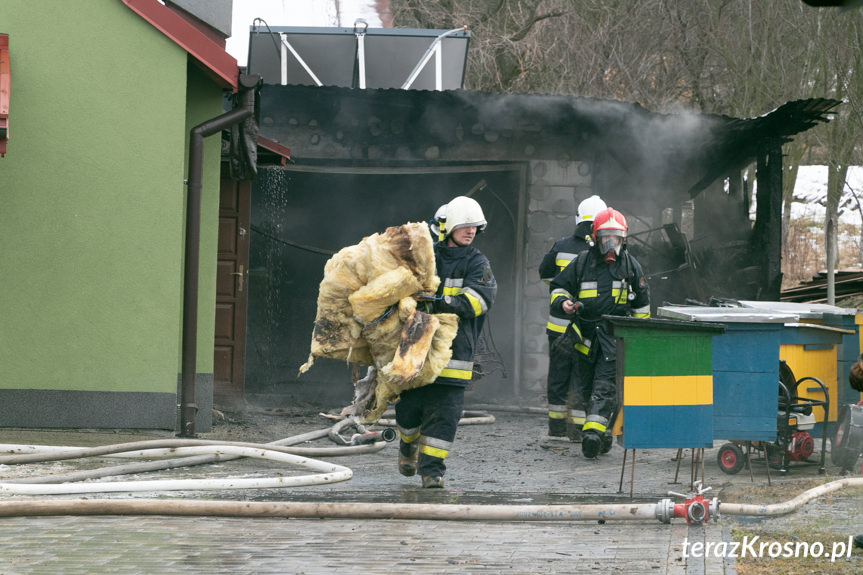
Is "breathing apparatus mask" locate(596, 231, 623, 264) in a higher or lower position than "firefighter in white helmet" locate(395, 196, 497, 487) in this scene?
higher

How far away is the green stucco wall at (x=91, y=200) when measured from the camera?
892cm

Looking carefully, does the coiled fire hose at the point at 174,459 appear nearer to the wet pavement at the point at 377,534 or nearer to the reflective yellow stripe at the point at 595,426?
the wet pavement at the point at 377,534

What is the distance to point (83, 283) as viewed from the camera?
8.98 meters

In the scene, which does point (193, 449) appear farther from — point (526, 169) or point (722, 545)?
point (526, 169)

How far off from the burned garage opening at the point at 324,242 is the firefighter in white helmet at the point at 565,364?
12.0 ft

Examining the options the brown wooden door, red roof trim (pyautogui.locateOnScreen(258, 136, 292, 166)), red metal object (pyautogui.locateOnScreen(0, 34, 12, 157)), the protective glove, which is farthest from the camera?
the brown wooden door

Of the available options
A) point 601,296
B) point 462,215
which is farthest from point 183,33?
point 601,296

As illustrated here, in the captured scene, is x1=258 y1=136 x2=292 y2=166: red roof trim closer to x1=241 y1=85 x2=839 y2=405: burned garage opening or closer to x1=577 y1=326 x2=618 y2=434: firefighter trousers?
x1=241 y1=85 x2=839 y2=405: burned garage opening

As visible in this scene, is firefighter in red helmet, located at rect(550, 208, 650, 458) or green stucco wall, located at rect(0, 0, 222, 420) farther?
green stucco wall, located at rect(0, 0, 222, 420)

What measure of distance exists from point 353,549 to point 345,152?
831 centimetres

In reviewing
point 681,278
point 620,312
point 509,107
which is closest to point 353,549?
point 620,312

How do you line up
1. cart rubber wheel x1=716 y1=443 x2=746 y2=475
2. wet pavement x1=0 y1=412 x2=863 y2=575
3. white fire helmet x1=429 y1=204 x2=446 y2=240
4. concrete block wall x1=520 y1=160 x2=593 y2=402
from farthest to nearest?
concrete block wall x1=520 y1=160 x2=593 y2=402, cart rubber wheel x1=716 y1=443 x2=746 y2=475, white fire helmet x1=429 y1=204 x2=446 y2=240, wet pavement x1=0 y1=412 x2=863 y2=575

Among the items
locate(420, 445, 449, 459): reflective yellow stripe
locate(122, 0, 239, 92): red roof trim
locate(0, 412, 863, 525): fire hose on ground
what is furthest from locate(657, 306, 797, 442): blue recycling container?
locate(122, 0, 239, 92): red roof trim

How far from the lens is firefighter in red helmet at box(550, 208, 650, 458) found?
28.1 feet
